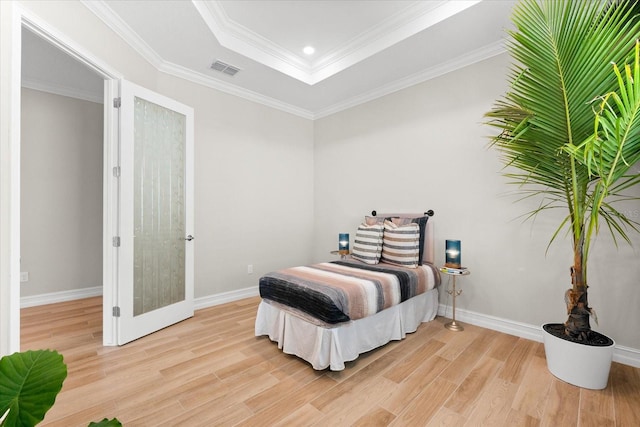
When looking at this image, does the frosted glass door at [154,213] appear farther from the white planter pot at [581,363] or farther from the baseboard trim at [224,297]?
the white planter pot at [581,363]

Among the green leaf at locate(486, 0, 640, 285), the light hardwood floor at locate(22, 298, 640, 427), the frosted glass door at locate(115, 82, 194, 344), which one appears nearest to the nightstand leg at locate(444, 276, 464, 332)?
the light hardwood floor at locate(22, 298, 640, 427)

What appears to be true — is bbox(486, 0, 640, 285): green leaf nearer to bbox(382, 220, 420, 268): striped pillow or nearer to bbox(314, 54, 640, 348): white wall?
bbox(314, 54, 640, 348): white wall

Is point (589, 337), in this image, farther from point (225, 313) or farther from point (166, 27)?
point (166, 27)

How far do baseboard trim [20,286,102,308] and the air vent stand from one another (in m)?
3.38

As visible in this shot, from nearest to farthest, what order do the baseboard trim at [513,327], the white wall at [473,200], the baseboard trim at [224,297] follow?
the baseboard trim at [513,327], the white wall at [473,200], the baseboard trim at [224,297]

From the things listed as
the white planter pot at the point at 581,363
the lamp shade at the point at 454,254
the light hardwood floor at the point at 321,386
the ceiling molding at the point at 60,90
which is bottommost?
the light hardwood floor at the point at 321,386

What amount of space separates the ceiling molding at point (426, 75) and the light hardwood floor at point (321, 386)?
8.89 ft

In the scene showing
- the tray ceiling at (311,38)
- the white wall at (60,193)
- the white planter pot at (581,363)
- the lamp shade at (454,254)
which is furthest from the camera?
the white wall at (60,193)

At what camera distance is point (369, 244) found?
310cm

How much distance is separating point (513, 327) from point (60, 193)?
5.45 meters

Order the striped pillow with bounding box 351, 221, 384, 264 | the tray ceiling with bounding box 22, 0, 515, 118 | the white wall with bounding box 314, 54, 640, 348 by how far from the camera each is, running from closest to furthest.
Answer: the white wall with bounding box 314, 54, 640, 348 < the tray ceiling with bounding box 22, 0, 515, 118 < the striped pillow with bounding box 351, 221, 384, 264

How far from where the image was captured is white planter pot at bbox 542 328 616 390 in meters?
1.76

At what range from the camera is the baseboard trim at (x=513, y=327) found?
2.11 meters

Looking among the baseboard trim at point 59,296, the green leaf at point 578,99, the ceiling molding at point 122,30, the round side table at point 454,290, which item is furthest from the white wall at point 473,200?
the baseboard trim at point 59,296
